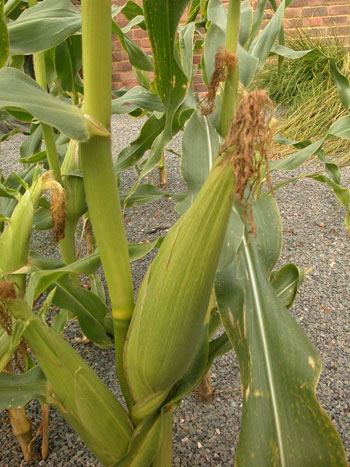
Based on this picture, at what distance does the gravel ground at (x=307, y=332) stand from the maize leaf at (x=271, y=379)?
1.11ft

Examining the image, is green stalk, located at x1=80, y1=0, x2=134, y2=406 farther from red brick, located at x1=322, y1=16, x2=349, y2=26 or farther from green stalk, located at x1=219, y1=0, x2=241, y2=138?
red brick, located at x1=322, y1=16, x2=349, y2=26

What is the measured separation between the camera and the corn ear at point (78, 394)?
1.59ft

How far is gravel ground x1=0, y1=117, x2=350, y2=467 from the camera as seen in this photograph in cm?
80

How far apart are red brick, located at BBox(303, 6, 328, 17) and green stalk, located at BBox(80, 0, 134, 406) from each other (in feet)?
11.3

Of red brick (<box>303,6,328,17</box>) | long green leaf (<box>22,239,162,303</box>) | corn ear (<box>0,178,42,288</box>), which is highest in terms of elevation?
red brick (<box>303,6,328,17</box>)

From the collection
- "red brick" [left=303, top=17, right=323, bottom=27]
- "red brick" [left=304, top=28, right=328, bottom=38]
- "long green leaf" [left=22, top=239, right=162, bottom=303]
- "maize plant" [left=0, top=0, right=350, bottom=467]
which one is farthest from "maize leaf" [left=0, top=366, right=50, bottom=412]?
"red brick" [left=303, top=17, right=323, bottom=27]

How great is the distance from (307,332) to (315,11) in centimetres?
302

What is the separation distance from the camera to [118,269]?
49 centimetres

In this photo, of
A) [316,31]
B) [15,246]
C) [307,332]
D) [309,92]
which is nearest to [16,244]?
[15,246]

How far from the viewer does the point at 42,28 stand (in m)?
0.58

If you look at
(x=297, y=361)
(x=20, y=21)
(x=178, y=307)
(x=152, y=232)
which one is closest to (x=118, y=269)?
(x=178, y=307)

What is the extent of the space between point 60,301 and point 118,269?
28cm

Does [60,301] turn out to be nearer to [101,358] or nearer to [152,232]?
[101,358]

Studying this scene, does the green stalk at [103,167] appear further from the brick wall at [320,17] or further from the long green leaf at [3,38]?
the brick wall at [320,17]
